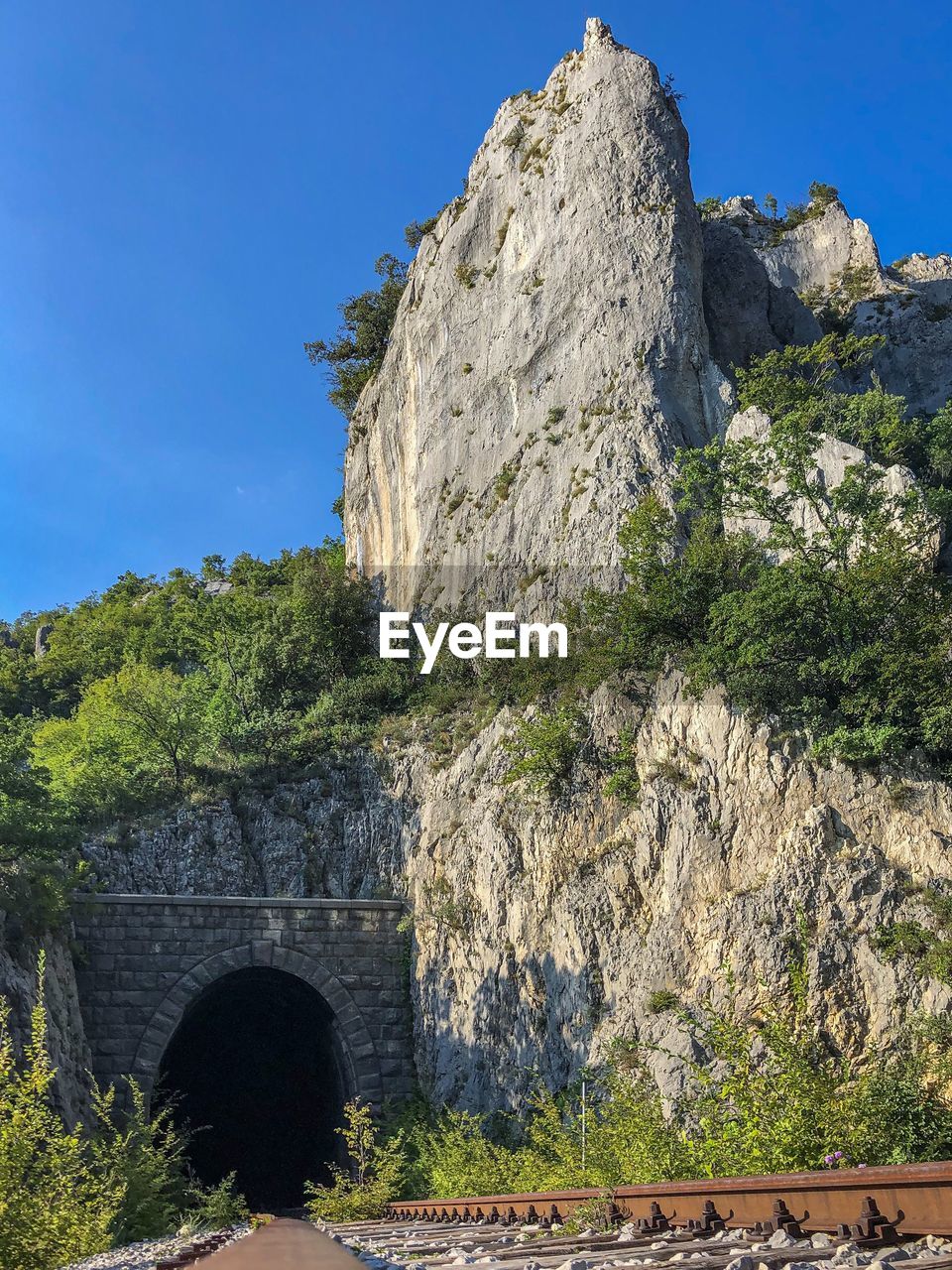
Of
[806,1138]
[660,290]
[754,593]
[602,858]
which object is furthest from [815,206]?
[806,1138]

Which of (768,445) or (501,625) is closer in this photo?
(768,445)

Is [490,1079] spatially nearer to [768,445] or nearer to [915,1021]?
[915,1021]

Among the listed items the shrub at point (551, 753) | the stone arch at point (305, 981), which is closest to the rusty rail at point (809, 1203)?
the shrub at point (551, 753)

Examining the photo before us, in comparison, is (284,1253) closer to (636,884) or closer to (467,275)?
(636,884)

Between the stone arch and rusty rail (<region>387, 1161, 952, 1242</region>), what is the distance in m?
12.9

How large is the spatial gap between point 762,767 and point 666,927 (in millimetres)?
2847

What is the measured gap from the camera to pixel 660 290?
25734 mm

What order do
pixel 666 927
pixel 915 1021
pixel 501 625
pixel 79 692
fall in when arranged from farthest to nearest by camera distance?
pixel 79 692 → pixel 501 625 → pixel 666 927 → pixel 915 1021

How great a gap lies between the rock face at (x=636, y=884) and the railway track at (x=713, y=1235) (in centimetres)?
687

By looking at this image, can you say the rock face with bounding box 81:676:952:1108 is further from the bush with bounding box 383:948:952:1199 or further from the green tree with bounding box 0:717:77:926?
the green tree with bounding box 0:717:77:926

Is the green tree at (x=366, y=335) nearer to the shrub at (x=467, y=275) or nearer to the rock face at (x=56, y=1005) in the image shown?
the shrub at (x=467, y=275)

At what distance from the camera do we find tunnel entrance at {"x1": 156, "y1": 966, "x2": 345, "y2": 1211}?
22.7m

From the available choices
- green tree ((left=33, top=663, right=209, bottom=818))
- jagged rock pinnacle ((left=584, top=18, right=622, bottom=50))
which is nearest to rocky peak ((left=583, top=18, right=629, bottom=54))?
jagged rock pinnacle ((left=584, top=18, right=622, bottom=50))

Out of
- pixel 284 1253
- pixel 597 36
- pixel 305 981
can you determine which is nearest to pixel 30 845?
pixel 305 981
